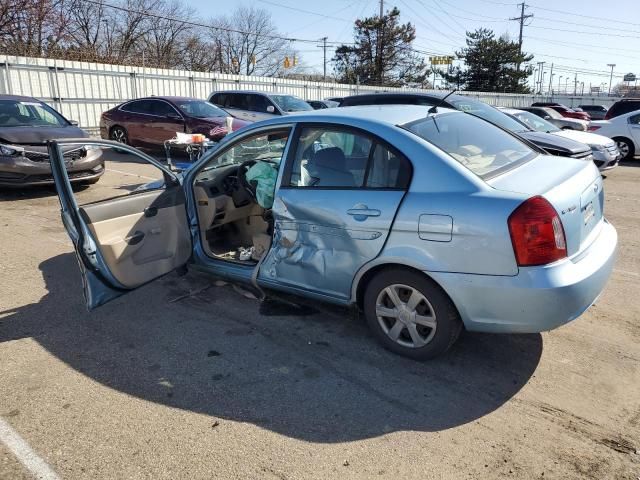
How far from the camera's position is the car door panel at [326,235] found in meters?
3.16

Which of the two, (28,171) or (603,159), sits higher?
(28,171)

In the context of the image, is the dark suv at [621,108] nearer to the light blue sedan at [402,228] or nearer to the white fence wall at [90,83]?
the light blue sedan at [402,228]

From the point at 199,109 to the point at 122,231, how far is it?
32.5 ft

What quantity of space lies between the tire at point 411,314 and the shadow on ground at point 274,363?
0.42 feet

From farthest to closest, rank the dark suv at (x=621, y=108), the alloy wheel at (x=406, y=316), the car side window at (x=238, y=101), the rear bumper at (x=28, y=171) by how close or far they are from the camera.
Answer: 1. the dark suv at (x=621, y=108)
2. the car side window at (x=238, y=101)
3. the rear bumper at (x=28, y=171)
4. the alloy wheel at (x=406, y=316)

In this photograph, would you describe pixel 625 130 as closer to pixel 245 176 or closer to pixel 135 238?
pixel 245 176

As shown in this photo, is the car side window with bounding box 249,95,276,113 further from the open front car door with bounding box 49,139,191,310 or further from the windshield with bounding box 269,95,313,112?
the open front car door with bounding box 49,139,191,310

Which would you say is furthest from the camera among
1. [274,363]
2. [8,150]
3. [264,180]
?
[8,150]

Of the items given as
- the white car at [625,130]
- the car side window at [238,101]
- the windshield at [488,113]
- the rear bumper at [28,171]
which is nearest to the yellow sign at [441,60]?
the white car at [625,130]

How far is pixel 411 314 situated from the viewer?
3.19 m

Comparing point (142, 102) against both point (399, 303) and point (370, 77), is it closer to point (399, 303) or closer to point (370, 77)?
point (399, 303)

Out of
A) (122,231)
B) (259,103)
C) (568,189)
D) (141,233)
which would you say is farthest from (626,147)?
(122,231)

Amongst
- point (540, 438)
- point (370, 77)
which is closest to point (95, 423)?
point (540, 438)

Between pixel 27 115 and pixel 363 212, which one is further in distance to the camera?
pixel 27 115
